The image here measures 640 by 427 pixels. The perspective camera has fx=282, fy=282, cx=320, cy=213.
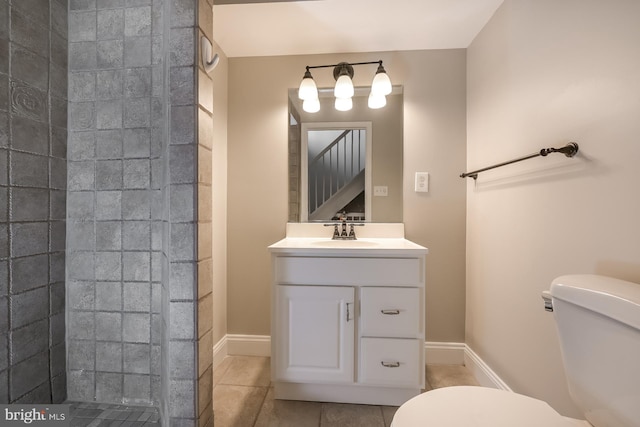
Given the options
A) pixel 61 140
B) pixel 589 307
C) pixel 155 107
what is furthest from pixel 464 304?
pixel 61 140

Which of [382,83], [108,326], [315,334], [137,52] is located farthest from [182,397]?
[382,83]

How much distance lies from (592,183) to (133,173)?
5.58ft

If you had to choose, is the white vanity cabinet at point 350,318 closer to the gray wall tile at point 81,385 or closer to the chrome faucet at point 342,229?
the chrome faucet at point 342,229

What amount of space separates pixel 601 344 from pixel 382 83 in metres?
1.56

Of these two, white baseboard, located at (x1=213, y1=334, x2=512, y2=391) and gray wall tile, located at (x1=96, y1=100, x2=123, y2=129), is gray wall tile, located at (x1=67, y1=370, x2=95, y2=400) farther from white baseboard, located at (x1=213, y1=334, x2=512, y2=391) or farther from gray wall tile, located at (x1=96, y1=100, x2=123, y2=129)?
gray wall tile, located at (x1=96, y1=100, x2=123, y2=129)

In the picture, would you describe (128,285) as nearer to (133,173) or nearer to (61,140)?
(133,173)

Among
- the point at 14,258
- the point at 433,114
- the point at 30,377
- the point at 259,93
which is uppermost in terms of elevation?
the point at 259,93

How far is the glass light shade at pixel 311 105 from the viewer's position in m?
1.83

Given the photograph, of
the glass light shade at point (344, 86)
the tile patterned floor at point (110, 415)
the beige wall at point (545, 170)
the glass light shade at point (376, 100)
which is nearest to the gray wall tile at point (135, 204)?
the tile patterned floor at point (110, 415)

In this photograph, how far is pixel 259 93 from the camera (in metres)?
1.89

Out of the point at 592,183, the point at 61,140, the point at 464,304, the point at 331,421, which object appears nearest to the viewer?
the point at 592,183

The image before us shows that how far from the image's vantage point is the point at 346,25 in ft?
5.25

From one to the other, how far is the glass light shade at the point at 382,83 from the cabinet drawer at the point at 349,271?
1047 mm

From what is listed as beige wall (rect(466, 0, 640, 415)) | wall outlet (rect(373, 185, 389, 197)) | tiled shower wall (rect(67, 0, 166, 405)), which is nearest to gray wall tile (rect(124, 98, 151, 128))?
tiled shower wall (rect(67, 0, 166, 405))
